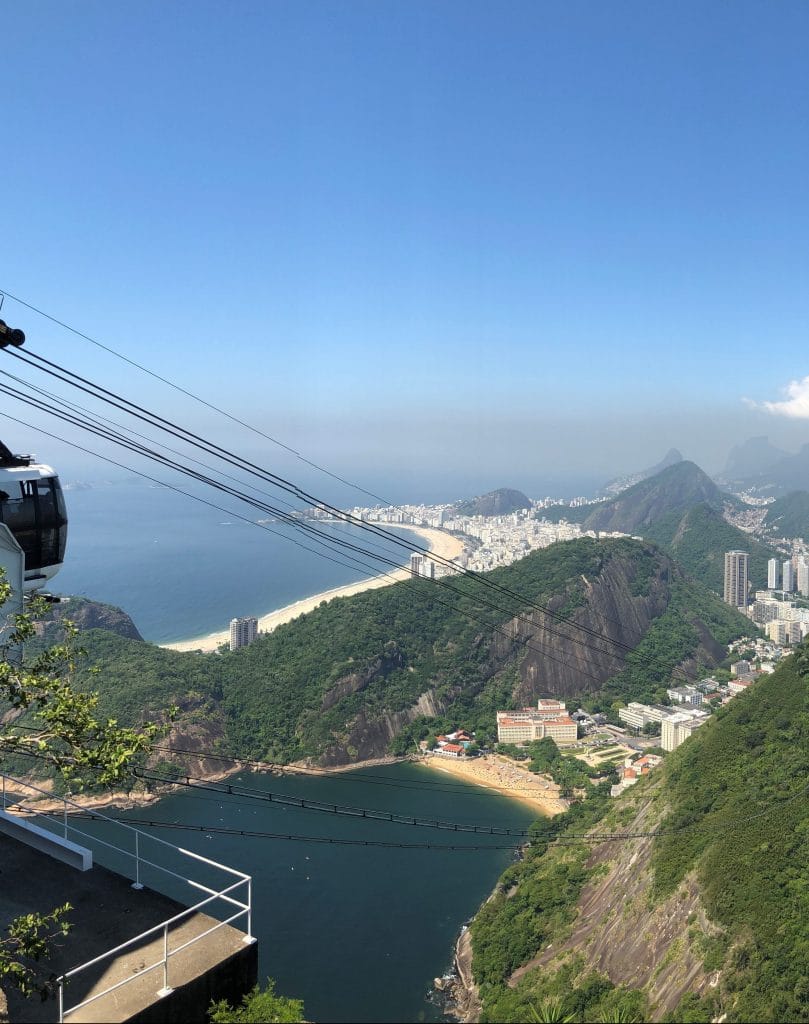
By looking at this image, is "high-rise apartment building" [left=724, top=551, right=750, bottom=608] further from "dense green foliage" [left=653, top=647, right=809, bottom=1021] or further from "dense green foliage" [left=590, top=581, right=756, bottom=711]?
"dense green foliage" [left=653, top=647, right=809, bottom=1021]

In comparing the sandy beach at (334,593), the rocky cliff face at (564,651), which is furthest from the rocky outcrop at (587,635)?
the sandy beach at (334,593)

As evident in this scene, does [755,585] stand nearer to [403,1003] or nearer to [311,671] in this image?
[311,671]

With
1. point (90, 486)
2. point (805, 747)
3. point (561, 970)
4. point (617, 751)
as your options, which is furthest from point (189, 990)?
point (90, 486)

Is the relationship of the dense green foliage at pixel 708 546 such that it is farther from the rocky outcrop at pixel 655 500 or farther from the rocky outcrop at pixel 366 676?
the rocky outcrop at pixel 366 676

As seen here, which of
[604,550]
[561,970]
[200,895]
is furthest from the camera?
[604,550]

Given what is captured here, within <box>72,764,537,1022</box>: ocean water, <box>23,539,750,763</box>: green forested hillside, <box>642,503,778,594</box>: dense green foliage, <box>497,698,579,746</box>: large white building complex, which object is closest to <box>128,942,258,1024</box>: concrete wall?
<box>72,764,537,1022</box>: ocean water
